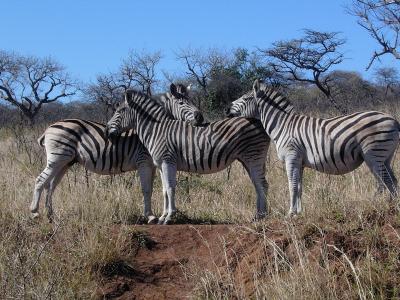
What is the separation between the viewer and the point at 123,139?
9.14 meters

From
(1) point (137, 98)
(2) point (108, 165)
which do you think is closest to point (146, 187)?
(2) point (108, 165)

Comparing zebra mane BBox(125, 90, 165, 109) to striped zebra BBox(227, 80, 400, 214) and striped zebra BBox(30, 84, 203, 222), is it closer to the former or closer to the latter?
striped zebra BBox(30, 84, 203, 222)

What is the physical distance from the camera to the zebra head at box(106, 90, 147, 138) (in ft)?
29.6

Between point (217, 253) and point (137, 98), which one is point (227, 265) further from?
point (137, 98)

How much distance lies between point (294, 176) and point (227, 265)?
84.4 inches

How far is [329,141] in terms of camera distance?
313 inches

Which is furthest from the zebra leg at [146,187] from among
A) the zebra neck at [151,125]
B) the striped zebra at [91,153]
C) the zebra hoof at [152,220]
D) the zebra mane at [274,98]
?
the zebra mane at [274,98]

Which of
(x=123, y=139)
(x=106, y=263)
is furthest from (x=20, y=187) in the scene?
(x=106, y=263)

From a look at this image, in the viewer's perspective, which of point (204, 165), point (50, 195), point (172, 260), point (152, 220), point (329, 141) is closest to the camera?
point (172, 260)

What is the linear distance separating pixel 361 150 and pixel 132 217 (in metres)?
3.15

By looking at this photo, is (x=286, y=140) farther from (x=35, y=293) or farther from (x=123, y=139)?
(x=35, y=293)

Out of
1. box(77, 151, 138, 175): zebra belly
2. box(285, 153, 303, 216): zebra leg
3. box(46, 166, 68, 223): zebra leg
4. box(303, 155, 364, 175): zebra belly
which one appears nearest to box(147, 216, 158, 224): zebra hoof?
box(77, 151, 138, 175): zebra belly

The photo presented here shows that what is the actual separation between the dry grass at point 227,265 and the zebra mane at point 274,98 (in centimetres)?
122

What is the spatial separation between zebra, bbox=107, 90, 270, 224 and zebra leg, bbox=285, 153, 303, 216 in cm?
58
